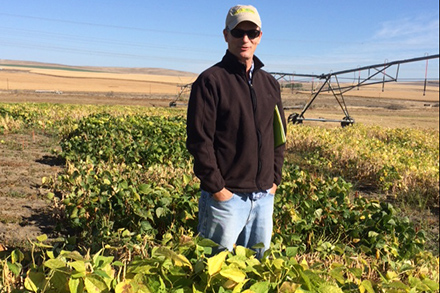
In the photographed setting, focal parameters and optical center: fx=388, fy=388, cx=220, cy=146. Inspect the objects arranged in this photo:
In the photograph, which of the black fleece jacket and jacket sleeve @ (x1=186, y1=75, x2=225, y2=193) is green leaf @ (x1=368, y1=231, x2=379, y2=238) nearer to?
the black fleece jacket

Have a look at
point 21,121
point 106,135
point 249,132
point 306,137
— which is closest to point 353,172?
point 306,137

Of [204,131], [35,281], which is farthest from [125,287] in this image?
[204,131]

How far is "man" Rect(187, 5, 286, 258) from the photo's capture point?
82.6 inches

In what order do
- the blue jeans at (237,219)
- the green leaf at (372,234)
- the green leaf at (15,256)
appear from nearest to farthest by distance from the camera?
the green leaf at (15,256) < the blue jeans at (237,219) < the green leaf at (372,234)

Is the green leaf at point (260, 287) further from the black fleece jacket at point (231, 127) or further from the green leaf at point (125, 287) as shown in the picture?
the black fleece jacket at point (231, 127)

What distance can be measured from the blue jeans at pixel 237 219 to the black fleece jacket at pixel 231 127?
92mm

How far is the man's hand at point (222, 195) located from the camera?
214cm

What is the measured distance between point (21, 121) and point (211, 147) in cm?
971

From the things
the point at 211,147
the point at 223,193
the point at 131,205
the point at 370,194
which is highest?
the point at 211,147

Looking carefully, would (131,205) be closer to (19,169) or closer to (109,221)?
(109,221)

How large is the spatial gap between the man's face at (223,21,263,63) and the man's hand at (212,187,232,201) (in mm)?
744

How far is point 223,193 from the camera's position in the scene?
84.7 inches

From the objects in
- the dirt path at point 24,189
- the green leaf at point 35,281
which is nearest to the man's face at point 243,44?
the green leaf at point 35,281

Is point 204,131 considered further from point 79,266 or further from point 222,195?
point 79,266
